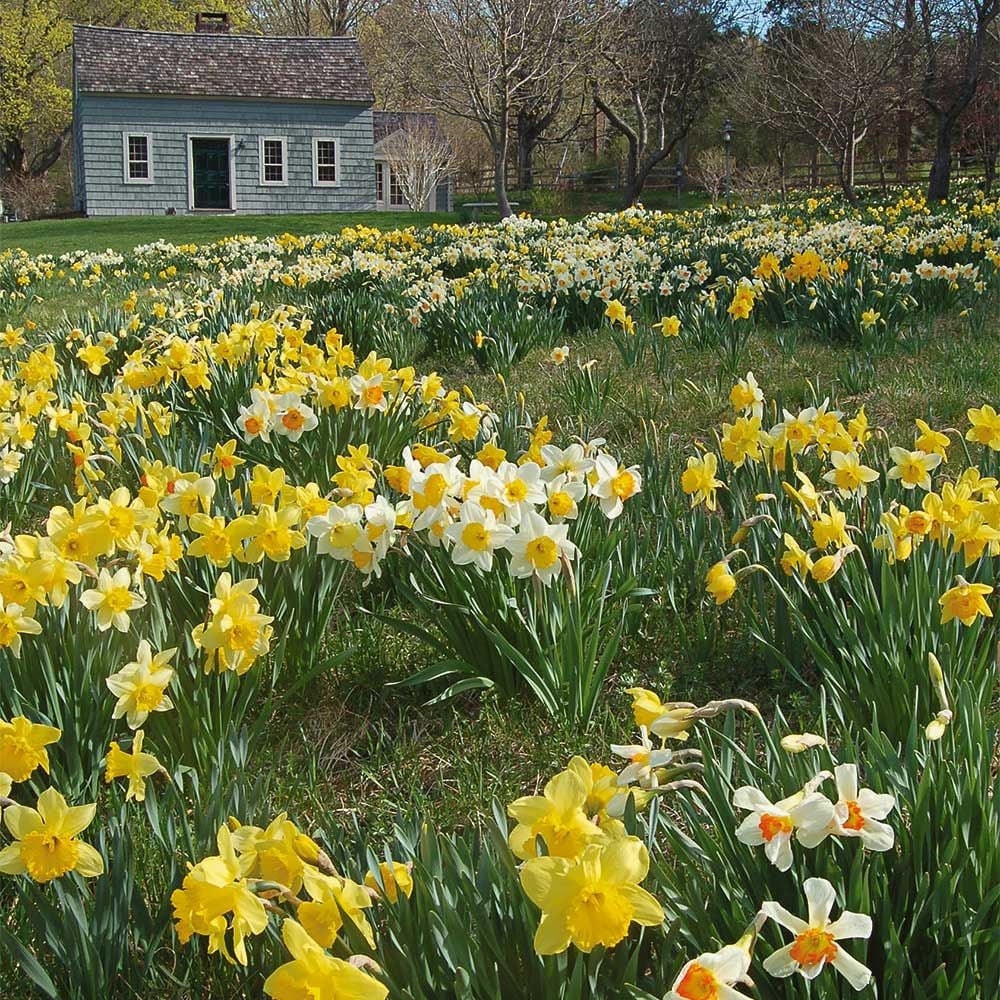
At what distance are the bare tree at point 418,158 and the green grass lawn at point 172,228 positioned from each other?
541 centimetres

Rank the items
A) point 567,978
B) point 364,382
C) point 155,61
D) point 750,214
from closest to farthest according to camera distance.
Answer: point 567,978 → point 364,382 → point 750,214 → point 155,61

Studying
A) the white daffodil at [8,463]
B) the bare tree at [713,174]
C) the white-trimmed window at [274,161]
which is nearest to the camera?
the white daffodil at [8,463]

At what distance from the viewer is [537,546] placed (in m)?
1.92

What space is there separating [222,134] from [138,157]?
8.15 feet

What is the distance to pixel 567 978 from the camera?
1134 mm

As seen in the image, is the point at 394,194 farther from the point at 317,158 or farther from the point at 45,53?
the point at 45,53

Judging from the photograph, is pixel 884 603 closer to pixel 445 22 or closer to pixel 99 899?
pixel 99 899

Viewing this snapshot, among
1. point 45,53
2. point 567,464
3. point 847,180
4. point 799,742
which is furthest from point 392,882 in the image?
point 45,53

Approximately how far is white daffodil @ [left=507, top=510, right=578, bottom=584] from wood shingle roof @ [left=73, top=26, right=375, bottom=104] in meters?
31.0

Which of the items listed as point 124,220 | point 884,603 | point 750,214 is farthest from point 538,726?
point 124,220

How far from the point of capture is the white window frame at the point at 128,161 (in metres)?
29.6

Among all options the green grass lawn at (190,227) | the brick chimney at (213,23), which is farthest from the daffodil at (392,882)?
the brick chimney at (213,23)

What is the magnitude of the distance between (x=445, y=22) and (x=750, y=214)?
995 cm

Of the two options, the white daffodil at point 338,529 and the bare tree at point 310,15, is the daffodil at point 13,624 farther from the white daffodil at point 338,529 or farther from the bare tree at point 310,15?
the bare tree at point 310,15
